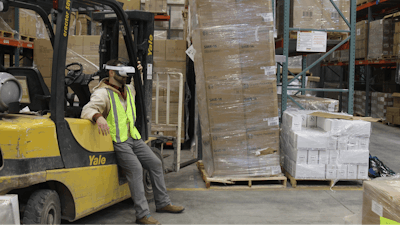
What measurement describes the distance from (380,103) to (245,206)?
895 cm

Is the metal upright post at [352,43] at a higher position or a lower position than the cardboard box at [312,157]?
higher

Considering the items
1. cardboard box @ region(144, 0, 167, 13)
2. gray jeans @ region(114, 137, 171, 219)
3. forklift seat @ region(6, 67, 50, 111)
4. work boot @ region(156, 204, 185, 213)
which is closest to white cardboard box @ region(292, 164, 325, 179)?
work boot @ region(156, 204, 185, 213)

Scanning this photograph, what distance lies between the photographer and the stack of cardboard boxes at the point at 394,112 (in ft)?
35.3

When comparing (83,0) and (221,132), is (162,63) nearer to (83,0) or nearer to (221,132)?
(221,132)

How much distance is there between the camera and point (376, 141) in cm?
899

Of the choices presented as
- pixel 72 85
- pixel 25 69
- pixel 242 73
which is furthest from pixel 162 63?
pixel 25 69

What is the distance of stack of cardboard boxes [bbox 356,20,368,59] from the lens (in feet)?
38.5

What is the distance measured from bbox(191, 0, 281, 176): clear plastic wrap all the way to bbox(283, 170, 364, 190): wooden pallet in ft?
1.74

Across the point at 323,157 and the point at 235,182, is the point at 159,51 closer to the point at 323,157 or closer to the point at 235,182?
the point at 235,182

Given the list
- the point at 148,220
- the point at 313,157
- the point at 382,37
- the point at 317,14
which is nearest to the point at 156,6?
the point at 317,14

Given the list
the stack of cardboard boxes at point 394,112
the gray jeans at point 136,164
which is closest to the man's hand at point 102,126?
the gray jeans at point 136,164

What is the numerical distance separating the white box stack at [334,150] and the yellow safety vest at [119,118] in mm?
2487

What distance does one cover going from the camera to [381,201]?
1.79 m

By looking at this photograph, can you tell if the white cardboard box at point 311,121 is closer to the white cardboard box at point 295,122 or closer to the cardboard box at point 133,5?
the white cardboard box at point 295,122
